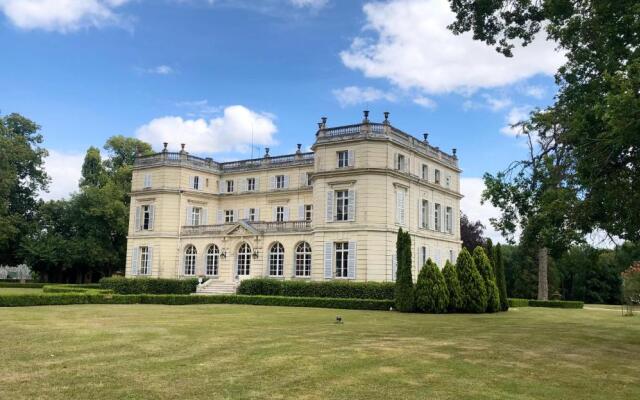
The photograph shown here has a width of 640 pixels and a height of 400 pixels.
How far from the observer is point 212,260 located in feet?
131

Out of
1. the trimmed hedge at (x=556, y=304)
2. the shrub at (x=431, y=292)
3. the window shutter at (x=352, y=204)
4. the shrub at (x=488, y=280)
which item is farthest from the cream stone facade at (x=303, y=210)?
the shrub at (x=431, y=292)

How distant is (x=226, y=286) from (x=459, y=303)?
58.0ft

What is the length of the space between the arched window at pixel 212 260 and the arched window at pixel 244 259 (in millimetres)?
1937

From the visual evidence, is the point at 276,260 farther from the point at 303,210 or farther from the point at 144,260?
the point at 144,260

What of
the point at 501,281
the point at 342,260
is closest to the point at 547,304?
the point at 501,281

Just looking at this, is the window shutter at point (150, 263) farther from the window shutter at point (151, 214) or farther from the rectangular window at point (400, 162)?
the rectangular window at point (400, 162)

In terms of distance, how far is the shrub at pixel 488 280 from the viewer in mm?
25312

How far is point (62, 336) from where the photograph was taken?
12.3 metres

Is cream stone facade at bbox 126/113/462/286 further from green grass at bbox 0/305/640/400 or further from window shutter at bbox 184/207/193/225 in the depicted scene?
green grass at bbox 0/305/640/400

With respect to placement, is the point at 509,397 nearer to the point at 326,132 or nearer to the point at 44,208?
the point at 326,132

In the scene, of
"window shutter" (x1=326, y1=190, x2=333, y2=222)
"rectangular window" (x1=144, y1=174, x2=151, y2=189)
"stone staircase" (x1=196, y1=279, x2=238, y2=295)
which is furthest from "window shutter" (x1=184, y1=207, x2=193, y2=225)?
"window shutter" (x1=326, y1=190, x2=333, y2=222)

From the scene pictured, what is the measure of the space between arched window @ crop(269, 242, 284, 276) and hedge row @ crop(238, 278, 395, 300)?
14.7 ft

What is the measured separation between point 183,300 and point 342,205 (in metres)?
11.2

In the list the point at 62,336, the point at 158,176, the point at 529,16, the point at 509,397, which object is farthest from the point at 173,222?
the point at 509,397
